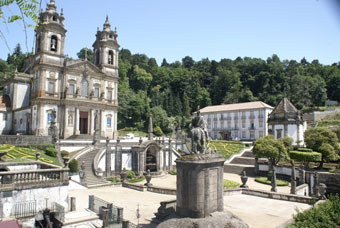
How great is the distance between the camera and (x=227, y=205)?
595 inches

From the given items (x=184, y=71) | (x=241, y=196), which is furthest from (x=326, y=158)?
(x=184, y=71)

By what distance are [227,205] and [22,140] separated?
1995 cm

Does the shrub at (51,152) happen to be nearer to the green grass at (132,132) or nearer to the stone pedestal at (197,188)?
the stone pedestal at (197,188)

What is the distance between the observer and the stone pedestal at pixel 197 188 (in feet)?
29.5

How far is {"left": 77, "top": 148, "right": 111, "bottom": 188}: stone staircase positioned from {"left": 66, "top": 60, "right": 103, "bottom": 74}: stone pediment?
13.7m

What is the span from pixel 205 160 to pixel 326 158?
2391cm

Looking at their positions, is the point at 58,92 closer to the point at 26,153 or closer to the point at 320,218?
the point at 26,153

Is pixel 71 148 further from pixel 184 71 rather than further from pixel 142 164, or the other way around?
pixel 184 71

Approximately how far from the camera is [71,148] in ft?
90.5

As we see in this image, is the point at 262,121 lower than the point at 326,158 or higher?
higher

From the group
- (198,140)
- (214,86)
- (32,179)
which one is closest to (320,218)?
(198,140)

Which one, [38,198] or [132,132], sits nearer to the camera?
[38,198]

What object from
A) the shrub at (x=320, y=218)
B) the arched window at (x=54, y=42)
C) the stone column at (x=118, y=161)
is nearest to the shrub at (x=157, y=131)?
the stone column at (x=118, y=161)

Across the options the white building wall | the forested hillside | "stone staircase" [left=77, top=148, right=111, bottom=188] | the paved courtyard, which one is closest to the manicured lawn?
the forested hillside
